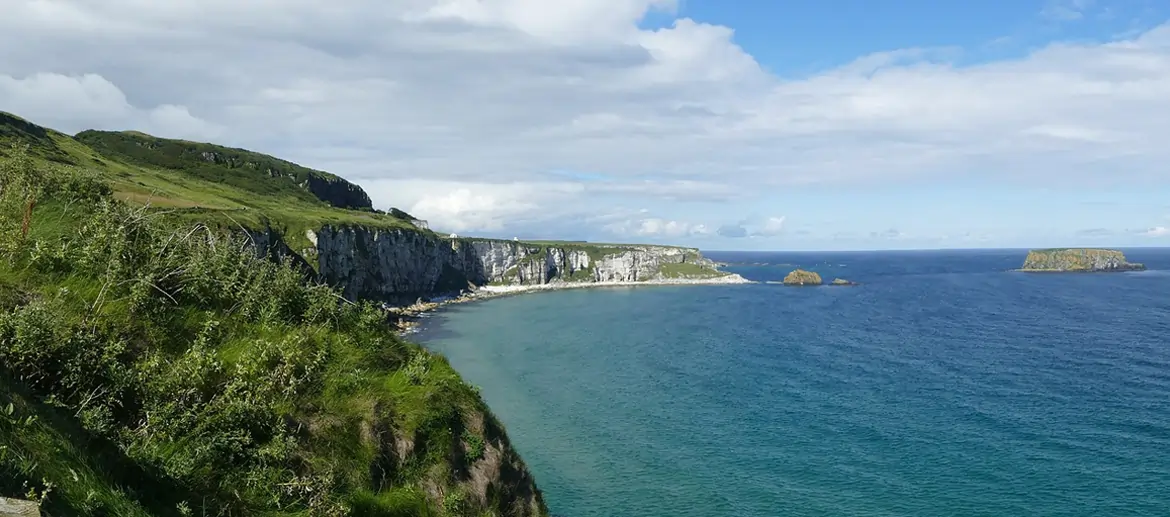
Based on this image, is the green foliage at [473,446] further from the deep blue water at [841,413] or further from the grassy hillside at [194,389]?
the deep blue water at [841,413]

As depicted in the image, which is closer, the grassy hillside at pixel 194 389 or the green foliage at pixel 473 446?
the grassy hillside at pixel 194 389

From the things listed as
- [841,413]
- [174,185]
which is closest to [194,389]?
[841,413]

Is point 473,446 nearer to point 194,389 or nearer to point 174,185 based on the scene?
point 194,389

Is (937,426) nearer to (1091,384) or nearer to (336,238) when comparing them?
(1091,384)

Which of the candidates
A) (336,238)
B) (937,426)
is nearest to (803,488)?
(937,426)

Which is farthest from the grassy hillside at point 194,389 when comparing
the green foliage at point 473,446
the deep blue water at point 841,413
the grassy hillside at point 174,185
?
the grassy hillside at point 174,185

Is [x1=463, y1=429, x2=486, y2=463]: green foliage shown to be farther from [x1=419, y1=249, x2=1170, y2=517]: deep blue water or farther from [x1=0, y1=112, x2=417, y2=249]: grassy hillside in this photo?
[x1=0, y1=112, x2=417, y2=249]: grassy hillside

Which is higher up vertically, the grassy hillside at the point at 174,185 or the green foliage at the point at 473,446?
the grassy hillside at the point at 174,185
